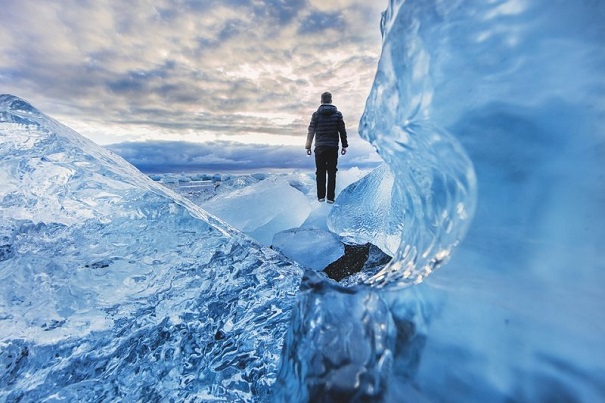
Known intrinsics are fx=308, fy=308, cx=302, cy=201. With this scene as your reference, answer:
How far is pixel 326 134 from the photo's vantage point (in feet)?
16.5

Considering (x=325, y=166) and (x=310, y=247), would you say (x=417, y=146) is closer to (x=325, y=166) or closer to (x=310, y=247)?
(x=310, y=247)

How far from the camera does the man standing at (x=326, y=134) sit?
16.4 ft

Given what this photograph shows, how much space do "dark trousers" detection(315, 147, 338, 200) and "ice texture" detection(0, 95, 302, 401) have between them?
3681 mm

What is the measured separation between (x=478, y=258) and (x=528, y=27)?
19.3 inches

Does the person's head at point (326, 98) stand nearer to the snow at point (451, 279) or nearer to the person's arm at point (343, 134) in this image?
the person's arm at point (343, 134)

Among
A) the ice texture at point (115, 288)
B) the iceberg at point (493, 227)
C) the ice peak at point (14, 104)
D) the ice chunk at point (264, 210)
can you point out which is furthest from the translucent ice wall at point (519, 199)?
the ice chunk at point (264, 210)

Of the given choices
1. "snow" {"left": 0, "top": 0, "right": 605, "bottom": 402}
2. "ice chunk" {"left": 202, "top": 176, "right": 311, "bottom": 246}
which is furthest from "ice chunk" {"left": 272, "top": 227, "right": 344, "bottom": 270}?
"snow" {"left": 0, "top": 0, "right": 605, "bottom": 402}

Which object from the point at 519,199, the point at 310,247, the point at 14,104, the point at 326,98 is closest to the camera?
the point at 519,199

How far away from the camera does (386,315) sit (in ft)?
2.46

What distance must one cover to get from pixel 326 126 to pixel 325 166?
0.68 metres

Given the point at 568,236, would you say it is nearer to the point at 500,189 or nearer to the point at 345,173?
the point at 500,189

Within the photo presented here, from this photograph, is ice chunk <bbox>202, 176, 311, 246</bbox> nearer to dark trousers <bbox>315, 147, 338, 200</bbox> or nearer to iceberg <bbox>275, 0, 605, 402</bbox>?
dark trousers <bbox>315, 147, 338, 200</bbox>

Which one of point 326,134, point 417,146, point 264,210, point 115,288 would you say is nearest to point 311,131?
point 326,134

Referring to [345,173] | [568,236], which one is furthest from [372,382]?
[345,173]
